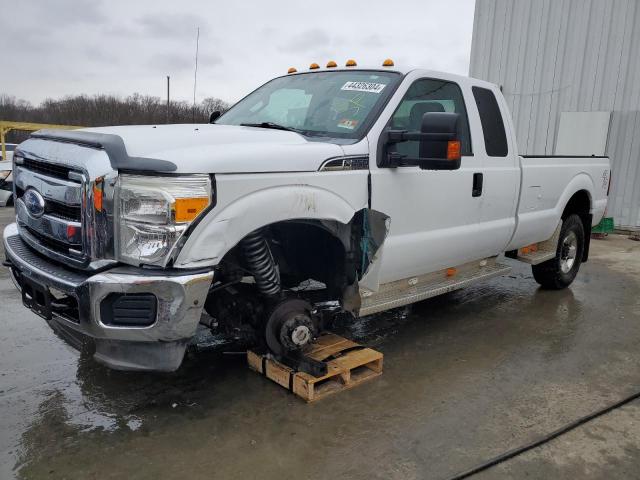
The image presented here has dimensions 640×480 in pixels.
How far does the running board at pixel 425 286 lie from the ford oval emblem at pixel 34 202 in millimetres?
2027

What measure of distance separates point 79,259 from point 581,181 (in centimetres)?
525

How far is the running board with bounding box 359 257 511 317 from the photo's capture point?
3.83 metres

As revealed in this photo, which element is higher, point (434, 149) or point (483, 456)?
point (434, 149)

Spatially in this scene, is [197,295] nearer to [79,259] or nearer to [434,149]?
[79,259]

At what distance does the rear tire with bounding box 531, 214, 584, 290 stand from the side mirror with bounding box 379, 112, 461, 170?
3292 mm

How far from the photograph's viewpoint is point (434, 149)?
3.34 metres

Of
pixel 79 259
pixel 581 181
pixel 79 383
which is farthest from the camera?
pixel 581 181

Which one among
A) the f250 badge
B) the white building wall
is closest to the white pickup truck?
the f250 badge

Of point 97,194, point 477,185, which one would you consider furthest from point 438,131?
point 97,194

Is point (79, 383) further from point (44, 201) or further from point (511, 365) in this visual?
point (511, 365)

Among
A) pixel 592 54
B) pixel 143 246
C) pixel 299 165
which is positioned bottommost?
pixel 143 246

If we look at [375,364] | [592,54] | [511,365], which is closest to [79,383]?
[375,364]

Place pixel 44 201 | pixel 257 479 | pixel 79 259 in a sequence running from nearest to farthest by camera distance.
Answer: pixel 257 479
pixel 79 259
pixel 44 201

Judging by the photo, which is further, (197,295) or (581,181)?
(581,181)
